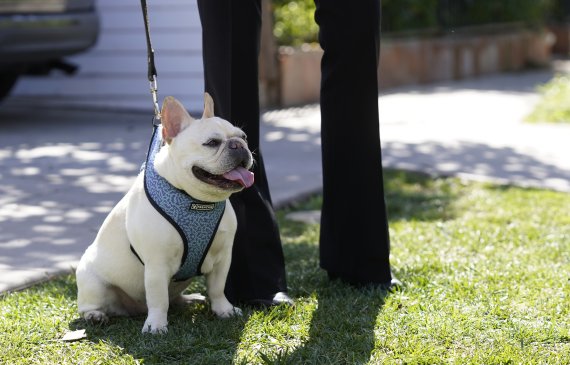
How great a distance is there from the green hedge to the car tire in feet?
8.92

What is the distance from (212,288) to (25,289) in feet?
2.87

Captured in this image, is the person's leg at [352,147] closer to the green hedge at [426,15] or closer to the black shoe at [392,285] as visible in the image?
the black shoe at [392,285]

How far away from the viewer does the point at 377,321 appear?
312cm

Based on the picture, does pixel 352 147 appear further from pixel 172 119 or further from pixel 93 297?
pixel 93 297

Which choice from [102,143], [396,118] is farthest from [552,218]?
[396,118]

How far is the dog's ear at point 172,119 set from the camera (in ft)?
9.41

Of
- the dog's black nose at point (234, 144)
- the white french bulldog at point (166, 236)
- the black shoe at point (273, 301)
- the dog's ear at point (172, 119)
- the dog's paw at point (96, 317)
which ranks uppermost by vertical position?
the dog's ear at point (172, 119)

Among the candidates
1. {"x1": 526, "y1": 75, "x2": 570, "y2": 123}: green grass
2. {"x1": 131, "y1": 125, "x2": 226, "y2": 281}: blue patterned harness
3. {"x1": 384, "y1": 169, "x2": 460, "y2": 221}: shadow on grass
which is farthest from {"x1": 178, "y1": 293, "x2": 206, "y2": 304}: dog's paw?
{"x1": 526, "y1": 75, "x2": 570, "y2": 123}: green grass

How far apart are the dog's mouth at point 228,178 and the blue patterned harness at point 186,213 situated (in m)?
0.11

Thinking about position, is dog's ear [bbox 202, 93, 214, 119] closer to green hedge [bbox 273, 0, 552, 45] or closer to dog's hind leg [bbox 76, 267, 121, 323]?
dog's hind leg [bbox 76, 267, 121, 323]

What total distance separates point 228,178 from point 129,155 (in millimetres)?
3938

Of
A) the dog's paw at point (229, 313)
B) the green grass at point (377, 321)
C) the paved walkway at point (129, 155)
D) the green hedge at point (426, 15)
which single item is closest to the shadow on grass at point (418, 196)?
the paved walkway at point (129, 155)

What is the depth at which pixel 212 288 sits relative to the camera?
124 inches

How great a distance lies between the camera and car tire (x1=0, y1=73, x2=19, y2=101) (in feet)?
27.9
